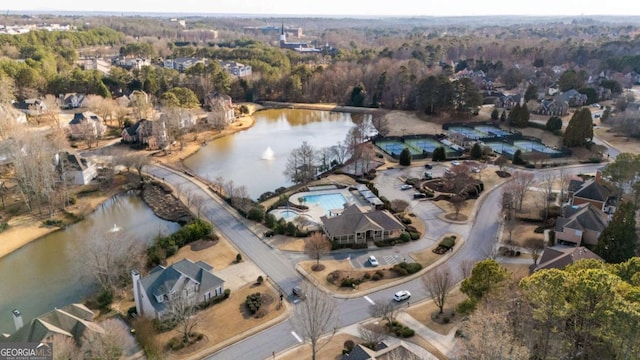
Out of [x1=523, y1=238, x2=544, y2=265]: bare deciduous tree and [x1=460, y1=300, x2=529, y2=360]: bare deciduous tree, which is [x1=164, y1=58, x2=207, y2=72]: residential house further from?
[x1=460, y1=300, x2=529, y2=360]: bare deciduous tree

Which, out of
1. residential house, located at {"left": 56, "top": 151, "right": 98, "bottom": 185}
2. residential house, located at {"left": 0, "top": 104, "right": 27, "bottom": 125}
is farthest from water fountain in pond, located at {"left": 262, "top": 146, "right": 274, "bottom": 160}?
residential house, located at {"left": 0, "top": 104, "right": 27, "bottom": 125}

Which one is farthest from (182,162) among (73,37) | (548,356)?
(73,37)

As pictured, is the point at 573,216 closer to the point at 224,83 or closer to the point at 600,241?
the point at 600,241

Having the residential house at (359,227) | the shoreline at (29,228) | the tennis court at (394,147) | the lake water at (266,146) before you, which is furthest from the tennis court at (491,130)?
the shoreline at (29,228)

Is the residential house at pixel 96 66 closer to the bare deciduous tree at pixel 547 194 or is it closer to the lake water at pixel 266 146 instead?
the lake water at pixel 266 146

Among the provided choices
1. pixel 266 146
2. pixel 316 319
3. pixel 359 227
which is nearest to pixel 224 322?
pixel 316 319

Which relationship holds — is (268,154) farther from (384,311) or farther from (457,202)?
(384,311)
